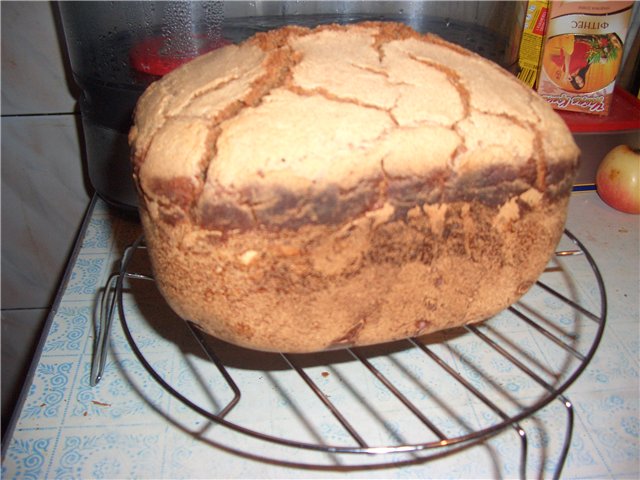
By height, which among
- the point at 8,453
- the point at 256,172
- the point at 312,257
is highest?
the point at 256,172

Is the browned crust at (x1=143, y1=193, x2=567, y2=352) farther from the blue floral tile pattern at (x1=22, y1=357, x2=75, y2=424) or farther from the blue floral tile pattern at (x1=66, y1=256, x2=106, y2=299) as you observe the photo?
the blue floral tile pattern at (x1=66, y1=256, x2=106, y2=299)

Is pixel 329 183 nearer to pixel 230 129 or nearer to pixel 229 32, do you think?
pixel 230 129

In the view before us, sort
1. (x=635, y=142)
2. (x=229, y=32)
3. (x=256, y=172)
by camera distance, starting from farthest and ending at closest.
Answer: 1. (x=635, y=142)
2. (x=229, y=32)
3. (x=256, y=172)

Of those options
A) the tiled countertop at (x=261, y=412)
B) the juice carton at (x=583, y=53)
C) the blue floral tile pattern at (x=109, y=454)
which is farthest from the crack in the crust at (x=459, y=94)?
the juice carton at (x=583, y=53)

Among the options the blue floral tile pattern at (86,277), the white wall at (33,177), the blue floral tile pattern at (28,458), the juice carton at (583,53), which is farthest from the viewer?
the white wall at (33,177)

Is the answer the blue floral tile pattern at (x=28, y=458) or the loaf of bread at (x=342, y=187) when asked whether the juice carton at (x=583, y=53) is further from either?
the blue floral tile pattern at (x=28, y=458)

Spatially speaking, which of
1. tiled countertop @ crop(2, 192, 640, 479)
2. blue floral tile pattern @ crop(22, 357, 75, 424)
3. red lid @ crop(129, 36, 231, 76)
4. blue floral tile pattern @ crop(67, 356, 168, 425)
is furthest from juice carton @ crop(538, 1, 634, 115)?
blue floral tile pattern @ crop(22, 357, 75, 424)

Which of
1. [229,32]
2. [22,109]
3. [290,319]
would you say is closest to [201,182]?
[290,319]
